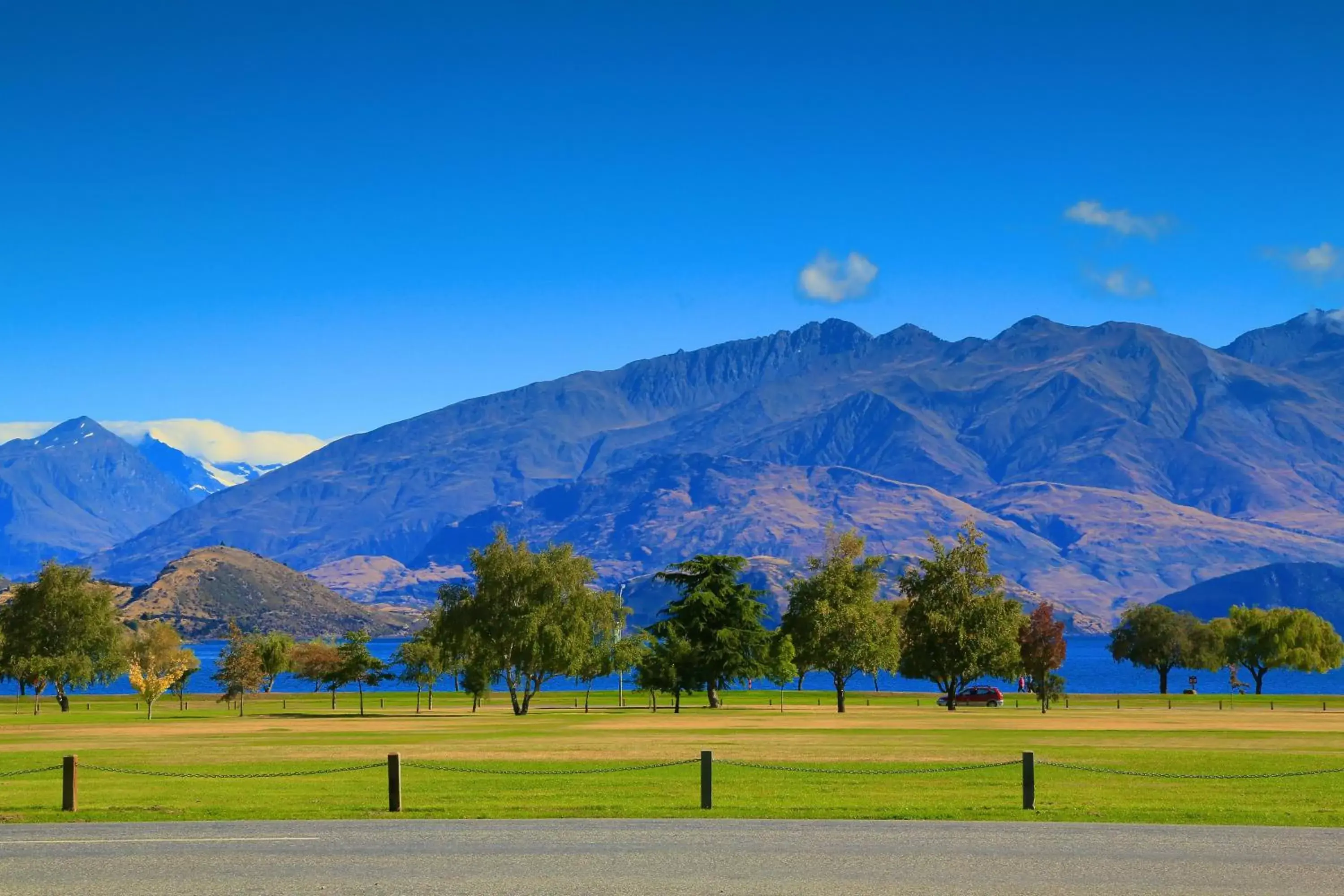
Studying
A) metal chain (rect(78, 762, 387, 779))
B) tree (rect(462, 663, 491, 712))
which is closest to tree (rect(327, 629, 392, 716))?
tree (rect(462, 663, 491, 712))

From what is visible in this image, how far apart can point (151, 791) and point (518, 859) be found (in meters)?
19.7

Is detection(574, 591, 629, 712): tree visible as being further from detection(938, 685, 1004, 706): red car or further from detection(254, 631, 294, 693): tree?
detection(254, 631, 294, 693): tree

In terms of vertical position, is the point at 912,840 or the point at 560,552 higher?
the point at 560,552

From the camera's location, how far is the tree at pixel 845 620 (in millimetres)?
112875

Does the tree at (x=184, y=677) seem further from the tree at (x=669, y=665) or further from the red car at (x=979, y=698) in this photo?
the red car at (x=979, y=698)

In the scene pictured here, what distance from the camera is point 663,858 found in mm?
24391

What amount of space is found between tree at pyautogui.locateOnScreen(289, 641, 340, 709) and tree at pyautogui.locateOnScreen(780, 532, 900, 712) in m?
51.2

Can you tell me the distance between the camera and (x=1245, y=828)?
95.0ft

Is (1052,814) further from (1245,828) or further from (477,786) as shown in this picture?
(477,786)

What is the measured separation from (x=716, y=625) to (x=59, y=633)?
191ft

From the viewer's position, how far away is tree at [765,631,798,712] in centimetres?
14238

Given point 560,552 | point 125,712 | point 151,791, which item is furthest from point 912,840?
point 125,712

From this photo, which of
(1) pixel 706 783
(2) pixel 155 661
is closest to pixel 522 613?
(2) pixel 155 661

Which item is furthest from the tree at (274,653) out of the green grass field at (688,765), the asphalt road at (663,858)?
the asphalt road at (663,858)
